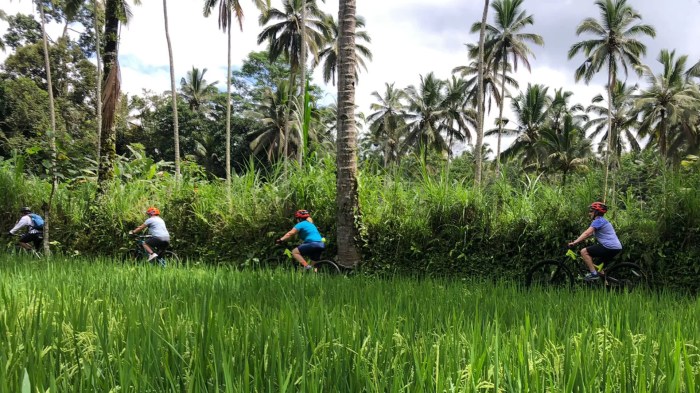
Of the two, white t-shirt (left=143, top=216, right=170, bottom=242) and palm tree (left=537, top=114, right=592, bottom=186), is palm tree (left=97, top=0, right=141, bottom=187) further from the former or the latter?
palm tree (left=537, top=114, right=592, bottom=186)

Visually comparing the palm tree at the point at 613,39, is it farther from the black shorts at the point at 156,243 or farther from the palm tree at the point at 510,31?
the black shorts at the point at 156,243

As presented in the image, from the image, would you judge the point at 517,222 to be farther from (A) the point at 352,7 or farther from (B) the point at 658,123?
(B) the point at 658,123

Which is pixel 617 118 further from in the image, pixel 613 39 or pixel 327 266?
pixel 327 266

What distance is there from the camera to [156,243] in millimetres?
7625

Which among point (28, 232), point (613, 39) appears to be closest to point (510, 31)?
point (613, 39)

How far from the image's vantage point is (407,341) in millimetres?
1825

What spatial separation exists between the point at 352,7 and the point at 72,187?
8.23 metres

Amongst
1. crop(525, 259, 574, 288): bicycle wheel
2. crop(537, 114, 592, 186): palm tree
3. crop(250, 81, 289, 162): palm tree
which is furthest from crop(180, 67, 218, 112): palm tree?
crop(525, 259, 574, 288): bicycle wheel

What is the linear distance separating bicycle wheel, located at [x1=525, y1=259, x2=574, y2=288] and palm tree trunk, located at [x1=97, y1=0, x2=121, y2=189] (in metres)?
8.88

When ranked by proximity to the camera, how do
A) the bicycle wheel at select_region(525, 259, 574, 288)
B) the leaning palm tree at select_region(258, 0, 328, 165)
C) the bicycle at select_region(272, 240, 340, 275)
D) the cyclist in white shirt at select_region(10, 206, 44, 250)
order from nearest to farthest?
the bicycle wheel at select_region(525, 259, 574, 288), the bicycle at select_region(272, 240, 340, 275), the cyclist in white shirt at select_region(10, 206, 44, 250), the leaning palm tree at select_region(258, 0, 328, 165)

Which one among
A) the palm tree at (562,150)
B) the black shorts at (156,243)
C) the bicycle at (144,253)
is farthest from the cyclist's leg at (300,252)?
the palm tree at (562,150)

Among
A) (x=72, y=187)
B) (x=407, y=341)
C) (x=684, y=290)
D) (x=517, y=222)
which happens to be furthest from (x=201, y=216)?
(x=684, y=290)

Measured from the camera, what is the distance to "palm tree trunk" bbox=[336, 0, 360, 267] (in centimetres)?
685

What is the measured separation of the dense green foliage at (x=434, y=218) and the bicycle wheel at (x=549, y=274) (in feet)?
0.70
